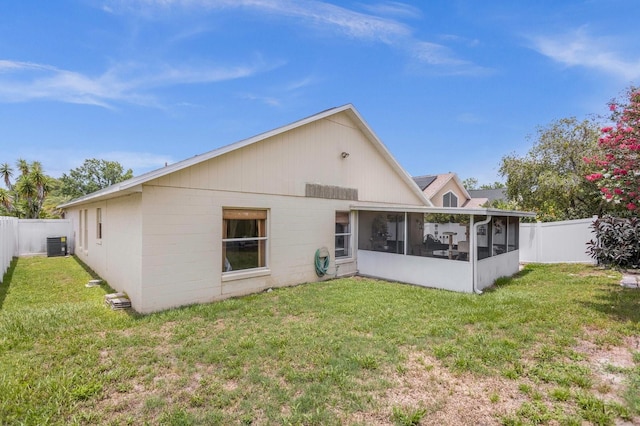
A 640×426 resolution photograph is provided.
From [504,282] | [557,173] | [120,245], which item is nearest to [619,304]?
[504,282]

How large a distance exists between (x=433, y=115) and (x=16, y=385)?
58.3ft

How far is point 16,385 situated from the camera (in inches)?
140

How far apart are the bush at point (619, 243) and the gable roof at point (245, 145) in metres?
6.34

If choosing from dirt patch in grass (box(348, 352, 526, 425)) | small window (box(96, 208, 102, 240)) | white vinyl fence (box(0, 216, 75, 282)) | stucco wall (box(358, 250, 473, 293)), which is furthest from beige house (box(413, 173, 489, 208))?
white vinyl fence (box(0, 216, 75, 282))

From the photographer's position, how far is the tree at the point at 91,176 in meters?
45.7

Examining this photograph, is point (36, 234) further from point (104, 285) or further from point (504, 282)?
point (504, 282)

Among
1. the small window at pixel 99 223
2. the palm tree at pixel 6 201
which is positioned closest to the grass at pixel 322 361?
the small window at pixel 99 223

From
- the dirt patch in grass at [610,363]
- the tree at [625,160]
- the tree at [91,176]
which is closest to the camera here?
the dirt patch in grass at [610,363]

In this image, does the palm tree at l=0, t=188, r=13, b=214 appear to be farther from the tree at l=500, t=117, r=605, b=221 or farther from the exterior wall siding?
the tree at l=500, t=117, r=605, b=221

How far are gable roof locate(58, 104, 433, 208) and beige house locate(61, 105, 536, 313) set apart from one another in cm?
4

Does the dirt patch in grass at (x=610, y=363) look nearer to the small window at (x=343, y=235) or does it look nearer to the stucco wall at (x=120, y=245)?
the small window at (x=343, y=235)

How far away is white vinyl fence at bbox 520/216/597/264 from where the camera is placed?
12.9 meters

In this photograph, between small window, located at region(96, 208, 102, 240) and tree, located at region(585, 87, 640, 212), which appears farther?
small window, located at region(96, 208, 102, 240)

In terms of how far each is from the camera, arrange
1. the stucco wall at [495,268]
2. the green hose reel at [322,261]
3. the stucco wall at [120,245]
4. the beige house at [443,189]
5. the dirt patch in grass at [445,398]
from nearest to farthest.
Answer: the dirt patch in grass at [445,398], the stucco wall at [120,245], the stucco wall at [495,268], the green hose reel at [322,261], the beige house at [443,189]
